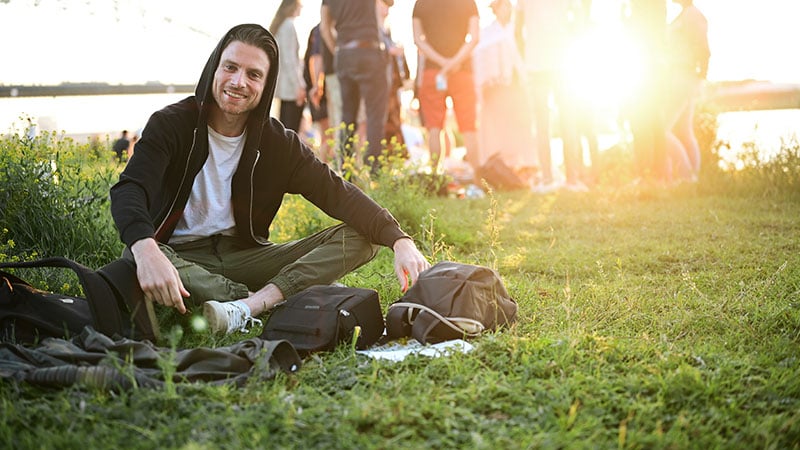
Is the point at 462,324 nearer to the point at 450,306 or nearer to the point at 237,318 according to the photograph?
the point at 450,306

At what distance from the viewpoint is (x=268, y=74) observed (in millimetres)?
4156

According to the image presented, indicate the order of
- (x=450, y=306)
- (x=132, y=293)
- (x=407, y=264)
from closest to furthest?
(x=132, y=293) < (x=450, y=306) < (x=407, y=264)

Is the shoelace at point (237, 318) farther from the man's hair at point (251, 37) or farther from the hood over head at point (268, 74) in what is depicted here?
the man's hair at point (251, 37)

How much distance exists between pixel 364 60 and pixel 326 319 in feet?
17.3

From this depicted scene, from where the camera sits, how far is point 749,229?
6156mm

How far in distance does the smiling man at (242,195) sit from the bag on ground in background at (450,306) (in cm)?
25

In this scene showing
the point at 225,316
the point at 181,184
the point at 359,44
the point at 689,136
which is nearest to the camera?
the point at 225,316

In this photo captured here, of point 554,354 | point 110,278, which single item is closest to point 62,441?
point 110,278

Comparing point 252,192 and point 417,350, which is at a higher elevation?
point 252,192

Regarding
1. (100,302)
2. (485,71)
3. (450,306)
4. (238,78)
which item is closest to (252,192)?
(238,78)

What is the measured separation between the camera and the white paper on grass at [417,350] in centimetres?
315

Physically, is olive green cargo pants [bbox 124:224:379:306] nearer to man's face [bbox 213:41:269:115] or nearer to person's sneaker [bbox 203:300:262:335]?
person's sneaker [bbox 203:300:262:335]

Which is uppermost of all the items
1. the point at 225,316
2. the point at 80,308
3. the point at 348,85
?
the point at 348,85

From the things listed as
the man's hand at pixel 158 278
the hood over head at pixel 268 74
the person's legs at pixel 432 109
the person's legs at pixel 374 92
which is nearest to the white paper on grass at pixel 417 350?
the man's hand at pixel 158 278
